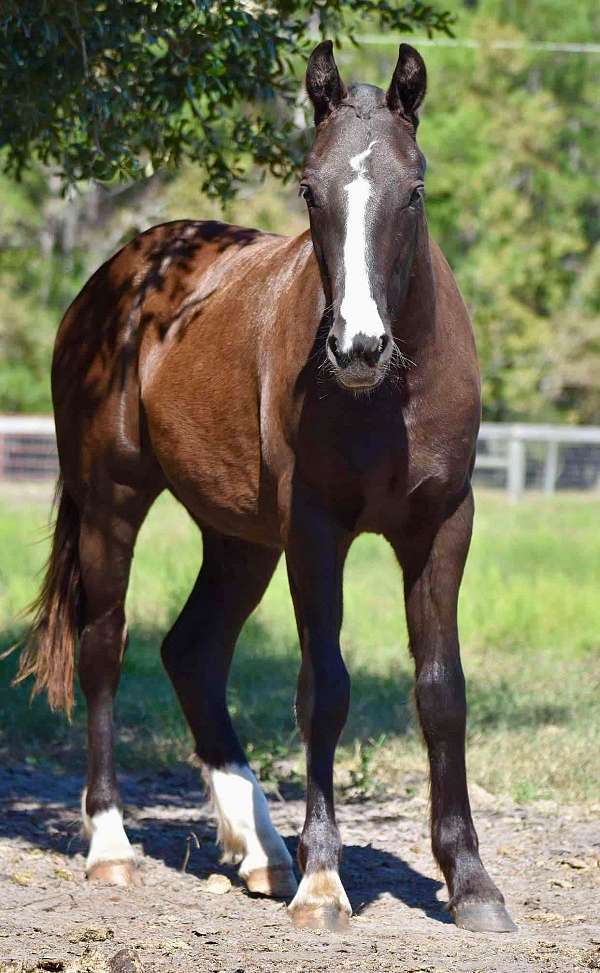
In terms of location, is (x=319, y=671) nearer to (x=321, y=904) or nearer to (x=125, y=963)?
(x=321, y=904)

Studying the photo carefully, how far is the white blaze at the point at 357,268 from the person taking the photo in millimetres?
3812

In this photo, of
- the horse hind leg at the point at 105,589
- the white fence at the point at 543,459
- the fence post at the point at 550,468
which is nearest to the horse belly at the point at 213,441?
the horse hind leg at the point at 105,589

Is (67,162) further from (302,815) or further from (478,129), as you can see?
(478,129)

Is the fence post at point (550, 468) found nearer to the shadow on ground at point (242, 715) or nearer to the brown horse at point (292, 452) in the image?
the shadow on ground at point (242, 715)

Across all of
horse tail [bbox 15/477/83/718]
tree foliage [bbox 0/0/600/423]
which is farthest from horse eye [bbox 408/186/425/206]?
tree foliage [bbox 0/0/600/423]

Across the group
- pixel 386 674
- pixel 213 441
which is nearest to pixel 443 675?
pixel 213 441

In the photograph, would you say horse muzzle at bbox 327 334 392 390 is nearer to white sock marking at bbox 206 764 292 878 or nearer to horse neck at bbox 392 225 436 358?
horse neck at bbox 392 225 436 358

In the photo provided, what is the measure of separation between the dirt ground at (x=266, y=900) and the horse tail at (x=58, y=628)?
598 mm

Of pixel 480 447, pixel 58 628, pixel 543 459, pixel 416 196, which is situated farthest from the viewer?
pixel 480 447

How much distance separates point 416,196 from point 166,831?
310 centimetres

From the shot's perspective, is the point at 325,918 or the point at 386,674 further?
the point at 386,674

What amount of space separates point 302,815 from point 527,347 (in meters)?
23.7

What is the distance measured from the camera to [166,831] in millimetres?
5973

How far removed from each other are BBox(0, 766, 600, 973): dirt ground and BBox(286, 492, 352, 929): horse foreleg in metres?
0.26
